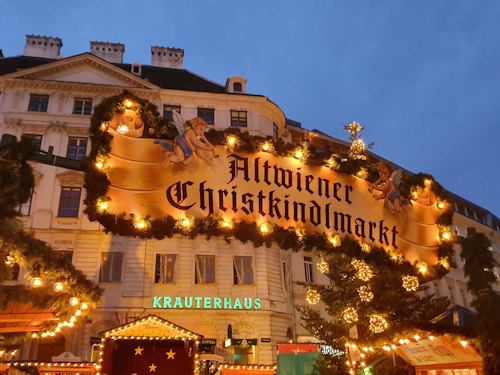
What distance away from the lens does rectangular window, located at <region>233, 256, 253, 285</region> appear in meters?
26.8

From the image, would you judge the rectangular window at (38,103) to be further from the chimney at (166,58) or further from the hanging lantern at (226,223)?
the hanging lantern at (226,223)

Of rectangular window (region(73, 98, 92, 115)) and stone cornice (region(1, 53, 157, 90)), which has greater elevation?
stone cornice (region(1, 53, 157, 90))

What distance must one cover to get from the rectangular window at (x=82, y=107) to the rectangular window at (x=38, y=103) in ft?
6.09

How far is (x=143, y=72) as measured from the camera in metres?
35.8

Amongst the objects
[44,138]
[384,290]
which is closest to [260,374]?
[384,290]

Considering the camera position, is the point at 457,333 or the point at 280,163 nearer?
the point at 280,163

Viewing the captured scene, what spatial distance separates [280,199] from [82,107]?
26.9 meters

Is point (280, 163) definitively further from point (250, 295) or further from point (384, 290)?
point (250, 295)

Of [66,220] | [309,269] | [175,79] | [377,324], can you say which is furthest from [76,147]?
[377,324]

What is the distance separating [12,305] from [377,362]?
27.4ft

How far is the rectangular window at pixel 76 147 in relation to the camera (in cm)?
2841

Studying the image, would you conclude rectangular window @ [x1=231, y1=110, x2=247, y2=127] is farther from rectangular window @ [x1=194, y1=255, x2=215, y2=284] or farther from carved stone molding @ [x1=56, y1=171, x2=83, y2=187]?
carved stone molding @ [x1=56, y1=171, x2=83, y2=187]

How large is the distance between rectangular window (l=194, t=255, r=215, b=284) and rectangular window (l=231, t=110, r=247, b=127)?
9903mm

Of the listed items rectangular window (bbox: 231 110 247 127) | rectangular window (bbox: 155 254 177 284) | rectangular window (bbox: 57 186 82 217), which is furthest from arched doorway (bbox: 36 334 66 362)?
rectangular window (bbox: 231 110 247 127)
